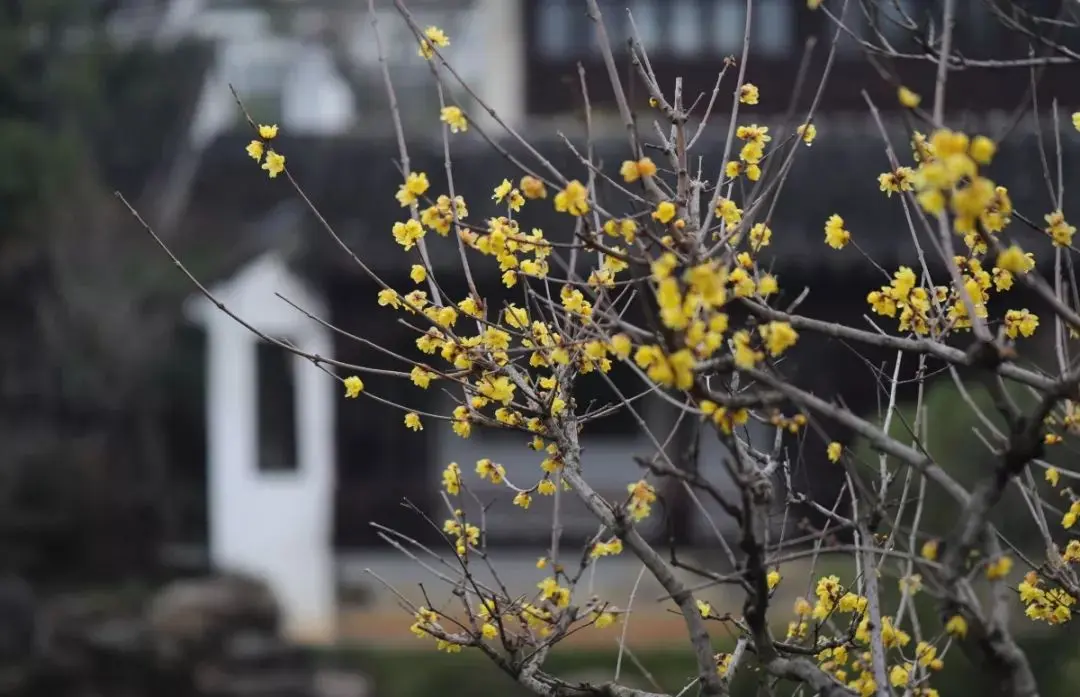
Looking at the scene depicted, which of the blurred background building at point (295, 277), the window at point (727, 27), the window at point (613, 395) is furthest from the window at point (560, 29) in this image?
the window at point (613, 395)

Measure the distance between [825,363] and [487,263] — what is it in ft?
7.34

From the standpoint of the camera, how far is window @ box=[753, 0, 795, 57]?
8516mm

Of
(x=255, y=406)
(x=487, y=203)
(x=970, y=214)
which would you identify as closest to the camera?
(x=970, y=214)

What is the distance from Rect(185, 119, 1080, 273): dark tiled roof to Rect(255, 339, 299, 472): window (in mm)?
1123

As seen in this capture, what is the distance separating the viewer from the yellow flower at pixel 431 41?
202 centimetres

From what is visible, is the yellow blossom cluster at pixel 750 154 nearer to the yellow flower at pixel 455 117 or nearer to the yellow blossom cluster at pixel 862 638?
the yellow flower at pixel 455 117

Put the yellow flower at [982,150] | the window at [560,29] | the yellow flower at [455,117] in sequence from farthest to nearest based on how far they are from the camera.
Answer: the window at [560,29]
the yellow flower at [455,117]
the yellow flower at [982,150]

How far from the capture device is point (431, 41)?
2.07 meters

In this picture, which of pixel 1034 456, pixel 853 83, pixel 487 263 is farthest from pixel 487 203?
pixel 1034 456

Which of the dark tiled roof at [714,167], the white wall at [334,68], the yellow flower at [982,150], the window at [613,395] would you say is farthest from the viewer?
the white wall at [334,68]

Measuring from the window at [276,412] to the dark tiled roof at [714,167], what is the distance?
A: 112 cm

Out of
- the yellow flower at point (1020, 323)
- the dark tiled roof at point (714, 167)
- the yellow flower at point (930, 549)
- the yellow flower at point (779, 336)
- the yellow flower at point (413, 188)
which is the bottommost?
the yellow flower at point (930, 549)

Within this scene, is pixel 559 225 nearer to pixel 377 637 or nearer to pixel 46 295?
pixel 377 637

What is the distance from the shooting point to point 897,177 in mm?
2043
